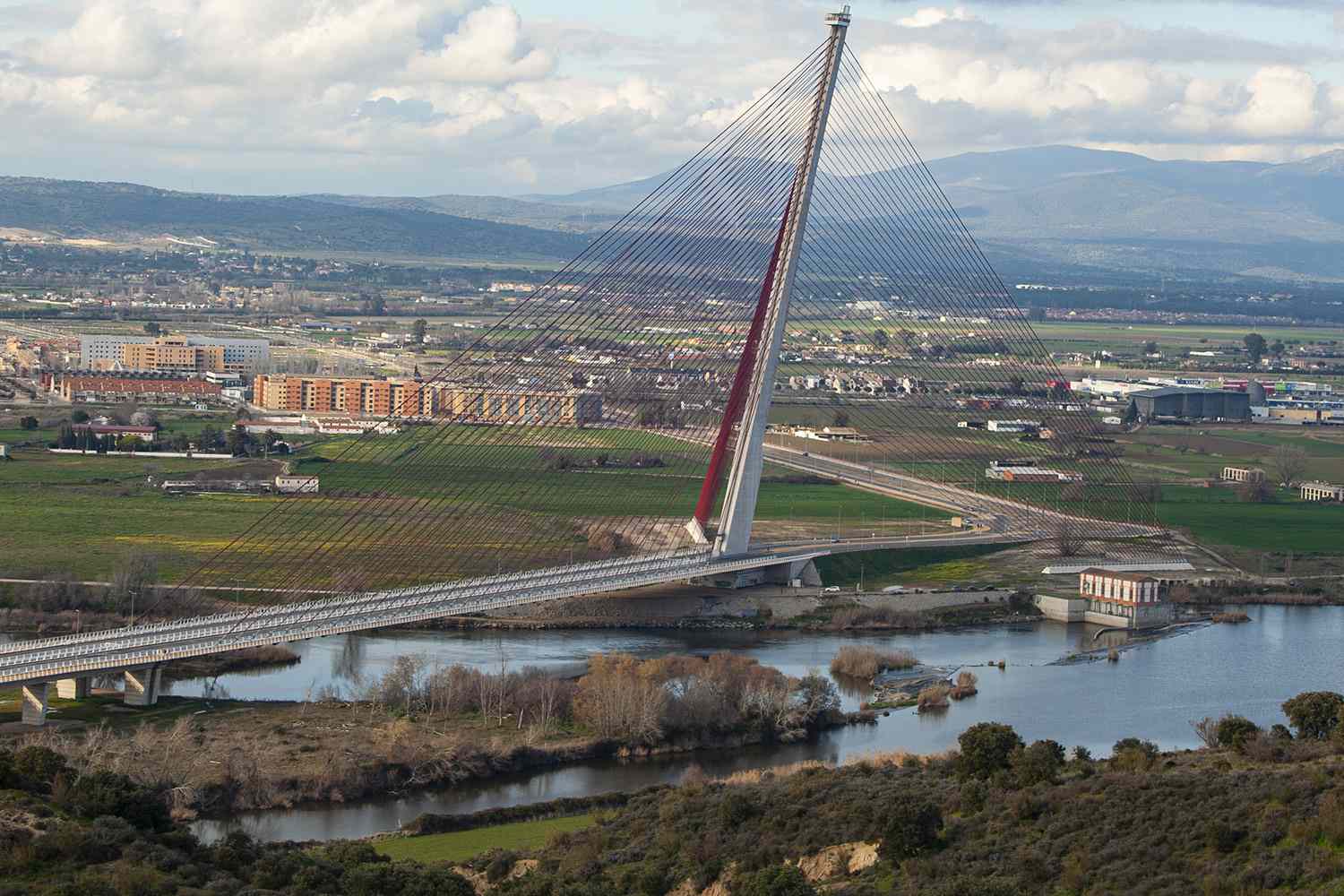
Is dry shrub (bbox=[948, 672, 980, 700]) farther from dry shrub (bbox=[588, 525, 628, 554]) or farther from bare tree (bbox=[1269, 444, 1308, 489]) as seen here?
bare tree (bbox=[1269, 444, 1308, 489])

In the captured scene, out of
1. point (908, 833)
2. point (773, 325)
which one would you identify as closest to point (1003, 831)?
point (908, 833)

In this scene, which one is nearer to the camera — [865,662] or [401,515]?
[865,662]

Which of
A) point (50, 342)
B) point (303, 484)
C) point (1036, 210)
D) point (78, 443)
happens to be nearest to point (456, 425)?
→ point (303, 484)

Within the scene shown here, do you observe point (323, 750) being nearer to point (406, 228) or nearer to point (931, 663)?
point (931, 663)

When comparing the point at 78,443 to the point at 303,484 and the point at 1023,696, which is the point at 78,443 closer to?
the point at 303,484

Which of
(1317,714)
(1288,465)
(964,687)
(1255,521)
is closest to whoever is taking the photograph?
(1317,714)

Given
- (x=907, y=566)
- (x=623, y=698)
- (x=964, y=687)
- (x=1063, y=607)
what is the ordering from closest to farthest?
(x=623, y=698)
(x=964, y=687)
(x=1063, y=607)
(x=907, y=566)

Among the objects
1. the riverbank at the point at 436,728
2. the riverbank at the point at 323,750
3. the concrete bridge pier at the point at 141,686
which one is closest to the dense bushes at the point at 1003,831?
the riverbank at the point at 323,750
